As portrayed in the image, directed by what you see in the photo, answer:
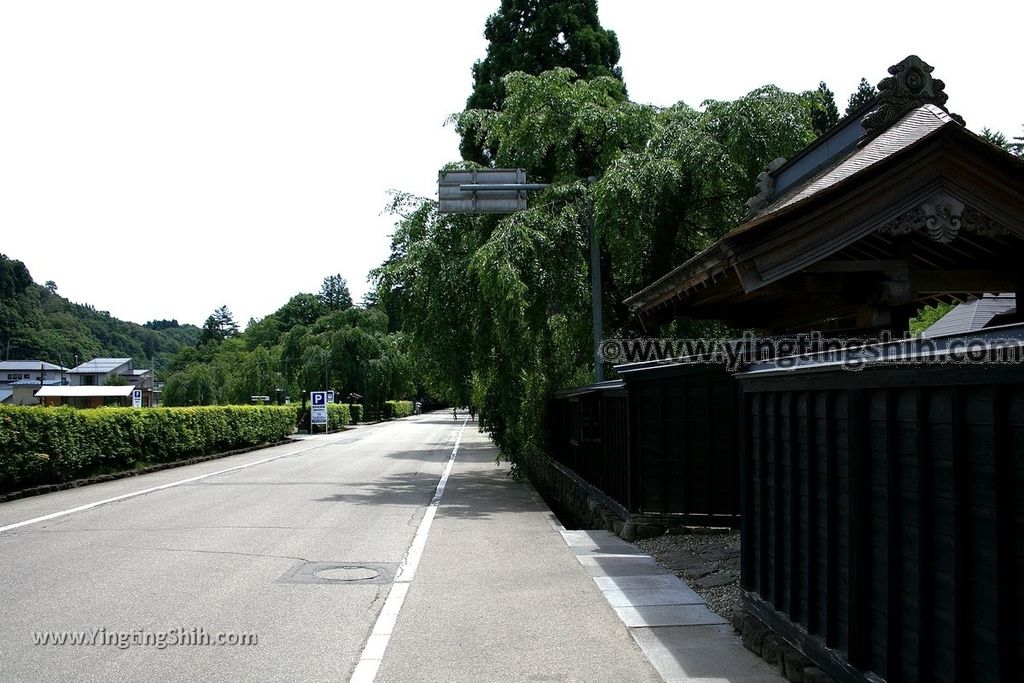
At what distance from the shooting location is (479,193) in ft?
50.4

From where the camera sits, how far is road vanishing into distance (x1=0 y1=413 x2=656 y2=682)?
550 cm

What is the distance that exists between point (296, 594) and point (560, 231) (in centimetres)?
1011

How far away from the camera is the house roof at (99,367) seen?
13062cm

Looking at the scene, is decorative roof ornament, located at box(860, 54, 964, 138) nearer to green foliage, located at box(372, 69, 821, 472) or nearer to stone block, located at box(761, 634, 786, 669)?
stone block, located at box(761, 634, 786, 669)

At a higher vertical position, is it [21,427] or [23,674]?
[21,427]

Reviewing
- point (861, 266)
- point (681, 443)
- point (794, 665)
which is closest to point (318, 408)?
point (681, 443)

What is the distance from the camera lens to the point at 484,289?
1513cm

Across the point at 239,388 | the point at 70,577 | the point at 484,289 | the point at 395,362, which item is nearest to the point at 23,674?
the point at 70,577

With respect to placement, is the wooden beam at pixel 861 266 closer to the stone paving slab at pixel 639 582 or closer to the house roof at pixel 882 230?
the house roof at pixel 882 230

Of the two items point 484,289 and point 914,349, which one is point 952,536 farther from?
point 484,289

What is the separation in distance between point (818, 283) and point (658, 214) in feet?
28.9

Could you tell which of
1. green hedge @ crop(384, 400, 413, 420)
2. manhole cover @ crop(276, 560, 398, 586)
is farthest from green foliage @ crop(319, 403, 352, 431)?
manhole cover @ crop(276, 560, 398, 586)

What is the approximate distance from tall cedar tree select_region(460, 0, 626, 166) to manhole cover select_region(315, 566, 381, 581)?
70.4 feet

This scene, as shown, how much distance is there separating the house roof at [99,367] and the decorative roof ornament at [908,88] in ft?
459
